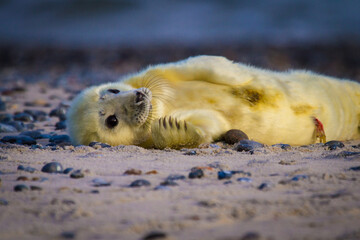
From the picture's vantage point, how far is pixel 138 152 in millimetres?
3648

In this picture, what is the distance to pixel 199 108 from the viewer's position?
4055mm

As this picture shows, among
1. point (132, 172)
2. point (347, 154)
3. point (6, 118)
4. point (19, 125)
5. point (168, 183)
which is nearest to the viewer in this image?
point (168, 183)

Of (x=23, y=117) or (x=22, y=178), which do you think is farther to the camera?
(x=23, y=117)

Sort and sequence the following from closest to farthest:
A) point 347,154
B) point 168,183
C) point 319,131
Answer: point 168,183, point 347,154, point 319,131

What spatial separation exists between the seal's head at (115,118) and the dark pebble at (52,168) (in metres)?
1.03

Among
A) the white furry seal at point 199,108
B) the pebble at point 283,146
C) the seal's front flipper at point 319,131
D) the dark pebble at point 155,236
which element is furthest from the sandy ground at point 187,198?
the seal's front flipper at point 319,131

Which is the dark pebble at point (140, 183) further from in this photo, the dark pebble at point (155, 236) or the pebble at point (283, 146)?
the pebble at point (283, 146)

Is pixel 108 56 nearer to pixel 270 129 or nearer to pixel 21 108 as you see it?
pixel 21 108

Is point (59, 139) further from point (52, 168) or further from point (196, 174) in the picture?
point (196, 174)

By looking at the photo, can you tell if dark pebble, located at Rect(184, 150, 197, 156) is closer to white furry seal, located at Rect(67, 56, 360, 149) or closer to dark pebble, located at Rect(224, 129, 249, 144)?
white furry seal, located at Rect(67, 56, 360, 149)

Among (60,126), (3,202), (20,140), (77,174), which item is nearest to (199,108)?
(77,174)

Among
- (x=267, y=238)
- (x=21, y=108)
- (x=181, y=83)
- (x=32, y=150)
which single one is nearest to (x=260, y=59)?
(x=21, y=108)

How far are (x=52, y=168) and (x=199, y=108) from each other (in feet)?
5.01

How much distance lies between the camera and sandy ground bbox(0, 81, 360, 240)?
1.85 metres
